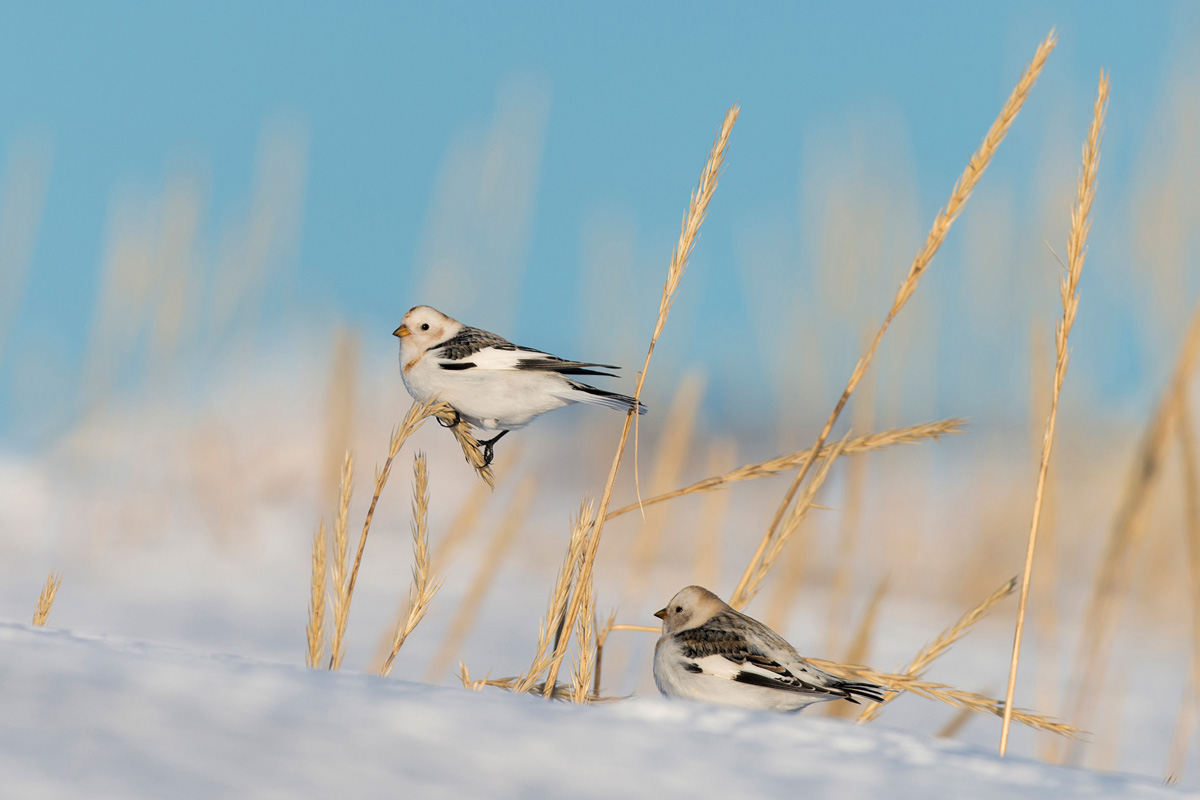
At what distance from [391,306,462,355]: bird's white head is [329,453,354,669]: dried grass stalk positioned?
88 cm

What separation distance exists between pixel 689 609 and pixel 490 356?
28.2 inches

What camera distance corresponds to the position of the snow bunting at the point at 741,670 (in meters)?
1.68

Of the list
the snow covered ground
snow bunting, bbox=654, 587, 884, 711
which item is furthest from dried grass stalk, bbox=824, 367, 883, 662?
snow bunting, bbox=654, 587, 884, 711

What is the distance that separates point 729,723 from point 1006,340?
4012 millimetres

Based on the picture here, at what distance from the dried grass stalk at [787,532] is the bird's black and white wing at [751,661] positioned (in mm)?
263

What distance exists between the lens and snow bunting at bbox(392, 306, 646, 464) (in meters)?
1.83

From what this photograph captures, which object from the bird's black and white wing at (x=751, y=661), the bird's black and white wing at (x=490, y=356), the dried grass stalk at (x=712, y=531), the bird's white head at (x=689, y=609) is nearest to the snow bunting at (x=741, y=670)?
the bird's black and white wing at (x=751, y=661)

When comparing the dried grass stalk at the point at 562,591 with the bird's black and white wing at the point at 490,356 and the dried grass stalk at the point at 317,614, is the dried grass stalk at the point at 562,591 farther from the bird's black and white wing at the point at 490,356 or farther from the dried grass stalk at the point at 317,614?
the bird's black and white wing at the point at 490,356

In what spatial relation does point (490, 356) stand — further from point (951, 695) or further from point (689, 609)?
point (951, 695)

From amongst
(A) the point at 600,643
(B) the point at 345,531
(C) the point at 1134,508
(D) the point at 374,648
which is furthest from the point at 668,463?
(D) the point at 374,648

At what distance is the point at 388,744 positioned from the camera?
2.19 ft

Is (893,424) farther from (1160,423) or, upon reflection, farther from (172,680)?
(172,680)

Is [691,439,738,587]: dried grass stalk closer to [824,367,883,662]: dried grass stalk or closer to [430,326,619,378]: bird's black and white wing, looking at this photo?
[824,367,883,662]: dried grass stalk

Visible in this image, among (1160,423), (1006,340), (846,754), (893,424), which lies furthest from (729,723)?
(1006,340)
